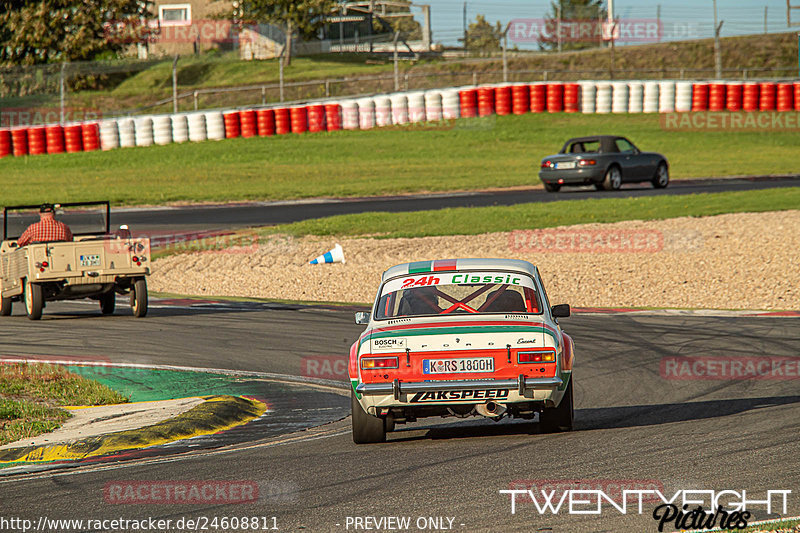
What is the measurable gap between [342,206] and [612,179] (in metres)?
7.18

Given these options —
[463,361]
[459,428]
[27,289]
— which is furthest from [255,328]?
[463,361]

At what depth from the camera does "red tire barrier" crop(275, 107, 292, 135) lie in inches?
1534

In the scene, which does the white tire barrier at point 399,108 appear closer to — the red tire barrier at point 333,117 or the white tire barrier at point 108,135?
the red tire barrier at point 333,117

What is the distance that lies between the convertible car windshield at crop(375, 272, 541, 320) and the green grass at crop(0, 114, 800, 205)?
22.3 m

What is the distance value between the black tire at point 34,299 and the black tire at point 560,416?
9538 mm

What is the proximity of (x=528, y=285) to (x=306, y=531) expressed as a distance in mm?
3383

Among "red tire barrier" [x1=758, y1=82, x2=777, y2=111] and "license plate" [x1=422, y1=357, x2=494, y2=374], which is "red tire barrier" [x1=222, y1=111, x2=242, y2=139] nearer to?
"red tire barrier" [x1=758, y1=82, x2=777, y2=111]

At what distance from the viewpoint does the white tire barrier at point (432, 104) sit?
39.5 m

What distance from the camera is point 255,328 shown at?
1403 centimetres

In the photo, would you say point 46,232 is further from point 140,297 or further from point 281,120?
point 281,120

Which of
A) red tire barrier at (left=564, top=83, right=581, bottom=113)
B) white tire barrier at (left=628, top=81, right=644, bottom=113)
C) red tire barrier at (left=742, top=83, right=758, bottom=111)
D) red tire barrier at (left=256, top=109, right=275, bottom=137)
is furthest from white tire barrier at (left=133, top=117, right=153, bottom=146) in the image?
red tire barrier at (left=742, top=83, right=758, bottom=111)

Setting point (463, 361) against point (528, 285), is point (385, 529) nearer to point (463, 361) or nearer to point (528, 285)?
point (463, 361)

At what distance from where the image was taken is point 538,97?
41188 mm

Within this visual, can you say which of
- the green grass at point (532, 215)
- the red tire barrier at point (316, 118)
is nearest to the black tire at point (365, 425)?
the green grass at point (532, 215)
